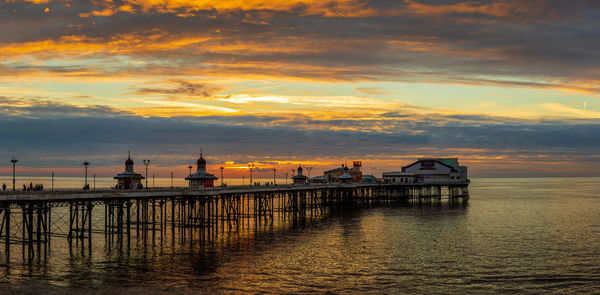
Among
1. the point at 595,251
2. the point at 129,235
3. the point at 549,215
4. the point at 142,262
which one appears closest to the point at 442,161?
the point at 549,215

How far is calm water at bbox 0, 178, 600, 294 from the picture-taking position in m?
39.8

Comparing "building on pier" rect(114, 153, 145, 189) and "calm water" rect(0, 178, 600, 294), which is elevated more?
"building on pier" rect(114, 153, 145, 189)

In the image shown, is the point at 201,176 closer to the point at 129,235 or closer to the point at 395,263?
the point at 129,235

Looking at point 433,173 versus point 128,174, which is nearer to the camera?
point 128,174

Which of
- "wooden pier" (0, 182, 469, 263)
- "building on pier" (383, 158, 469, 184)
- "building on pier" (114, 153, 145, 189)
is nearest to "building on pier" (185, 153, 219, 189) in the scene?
"wooden pier" (0, 182, 469, 263)

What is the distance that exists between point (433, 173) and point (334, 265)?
436 feet

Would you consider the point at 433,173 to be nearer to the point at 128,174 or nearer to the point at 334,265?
the point at 128,174

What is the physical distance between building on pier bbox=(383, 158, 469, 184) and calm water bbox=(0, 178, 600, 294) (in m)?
99.2

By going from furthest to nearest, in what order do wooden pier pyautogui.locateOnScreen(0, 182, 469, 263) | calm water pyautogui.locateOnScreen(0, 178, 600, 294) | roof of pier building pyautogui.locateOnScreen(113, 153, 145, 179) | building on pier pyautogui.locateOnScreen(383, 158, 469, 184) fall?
building on pier pyautogui.locateOnScreen(383, 158, 469, 184) → roof of pier building pyautogui.locateOnScreen(113, 153, 145, 179) → wooden pier pyautogui.locateOnScreen(0, 182, 469, 263) → calm water pyautogui.locateOnScreen(0, 178, 600, 294)

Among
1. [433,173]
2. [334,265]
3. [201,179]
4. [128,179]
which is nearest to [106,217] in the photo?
[128,179]

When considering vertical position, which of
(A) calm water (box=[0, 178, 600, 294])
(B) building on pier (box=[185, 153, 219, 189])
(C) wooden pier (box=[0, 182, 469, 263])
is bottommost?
(A) calm water (box=[0, 178, 600, 294])

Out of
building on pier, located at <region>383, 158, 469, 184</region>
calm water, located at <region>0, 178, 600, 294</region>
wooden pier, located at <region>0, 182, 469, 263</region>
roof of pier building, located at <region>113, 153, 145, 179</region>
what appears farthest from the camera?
building on pier, located at <region>383, 158, 469, 184</region>

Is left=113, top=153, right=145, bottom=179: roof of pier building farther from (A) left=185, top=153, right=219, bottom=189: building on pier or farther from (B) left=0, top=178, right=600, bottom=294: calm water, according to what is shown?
(B) left=0, top=178, right=600, bottom=294: calm water

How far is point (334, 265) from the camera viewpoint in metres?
48.0
